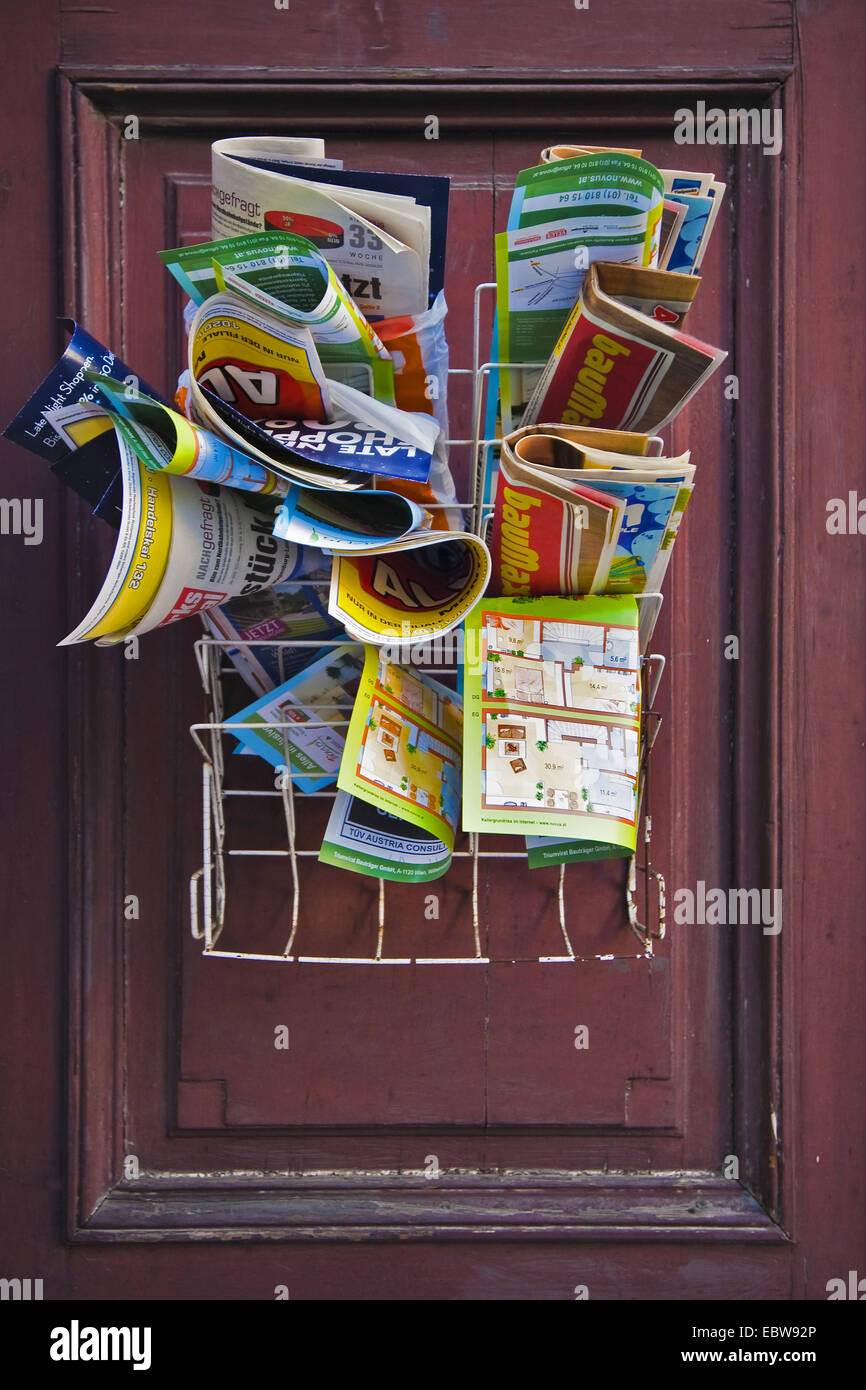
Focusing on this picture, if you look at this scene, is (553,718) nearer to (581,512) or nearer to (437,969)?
(581,512)

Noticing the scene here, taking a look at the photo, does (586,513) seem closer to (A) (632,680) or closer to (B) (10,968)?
(A) (632,680)

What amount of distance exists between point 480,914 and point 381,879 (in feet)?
0.63

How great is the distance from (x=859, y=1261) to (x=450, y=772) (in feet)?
2.83

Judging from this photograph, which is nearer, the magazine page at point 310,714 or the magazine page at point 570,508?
the magazine page at point 570,508

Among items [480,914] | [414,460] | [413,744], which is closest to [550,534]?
[414,460]

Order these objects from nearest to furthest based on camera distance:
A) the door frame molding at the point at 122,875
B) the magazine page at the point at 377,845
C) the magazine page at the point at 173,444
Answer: the magazine page at the point at 173,444 < the magazine page at the point at 377,845 < the door frame molding at the point at 122,875

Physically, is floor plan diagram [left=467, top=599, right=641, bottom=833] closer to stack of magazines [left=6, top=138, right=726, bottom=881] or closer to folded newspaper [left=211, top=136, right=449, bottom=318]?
stack of magazines [left=6, top=138, right=726, bottom=881]

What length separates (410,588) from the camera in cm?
84

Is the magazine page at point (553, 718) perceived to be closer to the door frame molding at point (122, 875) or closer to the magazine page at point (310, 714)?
the magazine page at point (310, 714)

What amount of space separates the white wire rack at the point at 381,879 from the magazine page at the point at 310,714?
0.01 metres

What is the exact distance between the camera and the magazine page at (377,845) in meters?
0.84

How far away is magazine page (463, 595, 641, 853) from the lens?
812 millimetres

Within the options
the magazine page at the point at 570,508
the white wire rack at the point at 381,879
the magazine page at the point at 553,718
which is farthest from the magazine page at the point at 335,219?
the magazine page at the point at 553,718
